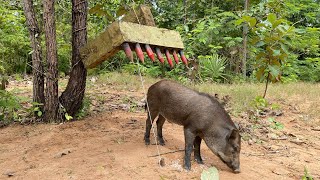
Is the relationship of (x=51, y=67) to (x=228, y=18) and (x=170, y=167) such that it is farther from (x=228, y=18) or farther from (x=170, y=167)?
(x=228, y=18)

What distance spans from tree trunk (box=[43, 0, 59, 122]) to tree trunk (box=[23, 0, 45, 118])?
236 mm

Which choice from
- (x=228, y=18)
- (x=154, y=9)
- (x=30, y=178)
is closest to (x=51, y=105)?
(x=30, y=178)

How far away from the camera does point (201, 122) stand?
4.16 meters

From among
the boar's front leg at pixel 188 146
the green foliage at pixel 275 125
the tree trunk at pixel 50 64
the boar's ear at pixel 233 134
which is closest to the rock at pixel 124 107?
the tree trunk at pixel 50 64

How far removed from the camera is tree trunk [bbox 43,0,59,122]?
570 centimetres

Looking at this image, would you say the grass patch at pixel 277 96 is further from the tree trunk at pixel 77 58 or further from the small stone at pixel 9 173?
the small stone at pixel 9 173

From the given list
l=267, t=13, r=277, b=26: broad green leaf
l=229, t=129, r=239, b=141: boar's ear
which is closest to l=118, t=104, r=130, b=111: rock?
l=267, t=13, r=277, b=26: broad green leaf

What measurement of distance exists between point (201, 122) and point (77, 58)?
2595mm

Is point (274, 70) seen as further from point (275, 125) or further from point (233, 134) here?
point (233, 134)

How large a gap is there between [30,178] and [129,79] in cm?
771

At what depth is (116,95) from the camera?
8.48 m

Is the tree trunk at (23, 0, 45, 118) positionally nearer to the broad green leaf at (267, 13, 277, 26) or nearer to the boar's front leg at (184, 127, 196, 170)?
the boar's front leg at (184, 127, 196, 170)

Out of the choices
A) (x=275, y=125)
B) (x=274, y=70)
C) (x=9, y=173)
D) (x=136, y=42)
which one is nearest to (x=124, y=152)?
(x=9, y=173)

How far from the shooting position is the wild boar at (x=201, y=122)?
4105 millimetres
